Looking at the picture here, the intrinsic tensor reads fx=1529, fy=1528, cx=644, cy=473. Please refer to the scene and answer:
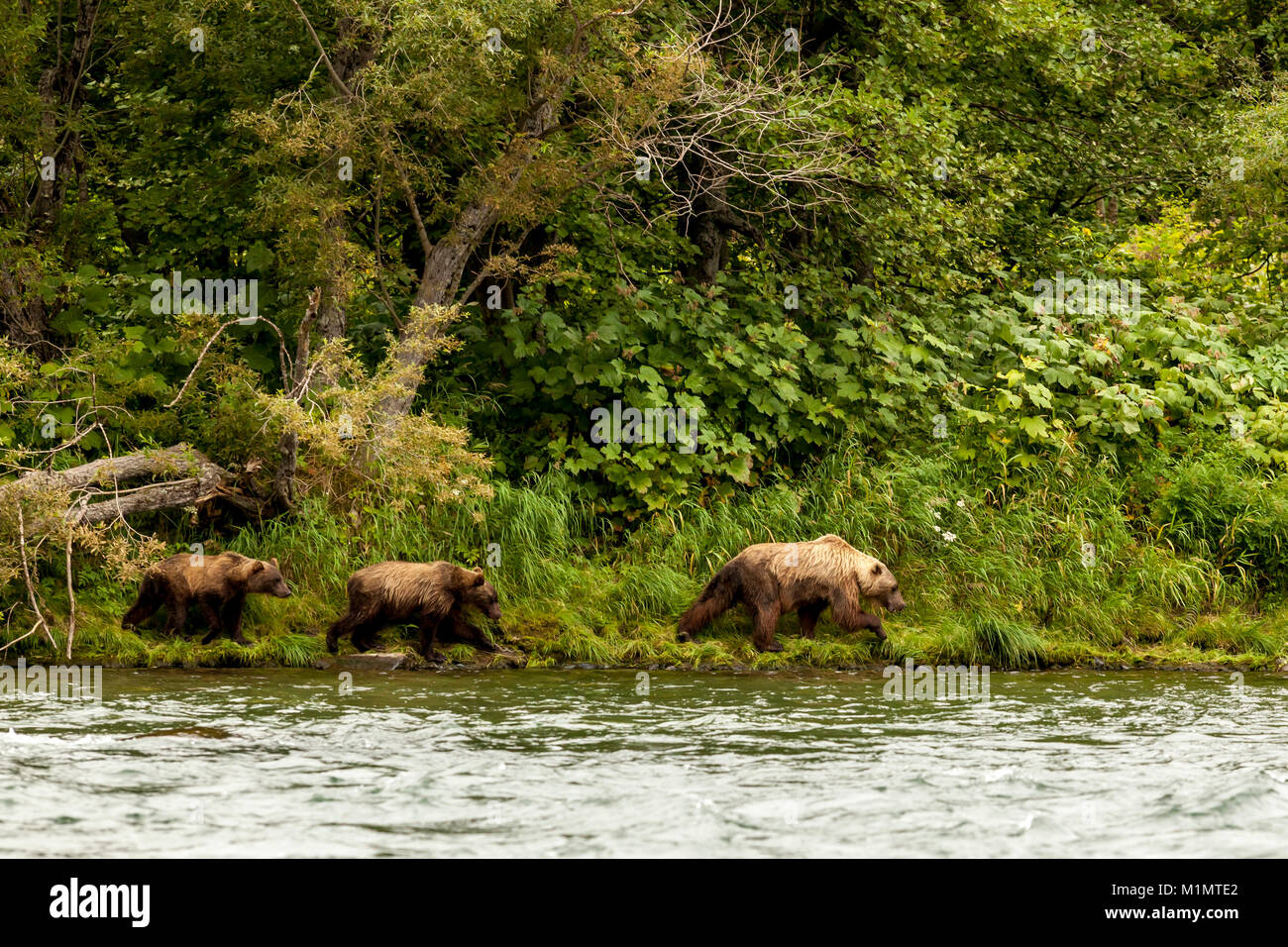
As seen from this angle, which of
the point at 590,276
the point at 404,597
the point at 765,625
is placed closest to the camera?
the point at 404,597

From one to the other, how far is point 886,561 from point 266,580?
5463 mm

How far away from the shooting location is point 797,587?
12398 millimetres

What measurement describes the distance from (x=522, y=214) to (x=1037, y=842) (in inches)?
336

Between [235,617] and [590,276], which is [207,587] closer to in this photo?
[235,617]

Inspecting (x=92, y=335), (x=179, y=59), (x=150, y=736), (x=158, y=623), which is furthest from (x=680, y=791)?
(x=179, y=59)

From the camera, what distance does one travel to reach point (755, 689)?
11281 millimetres

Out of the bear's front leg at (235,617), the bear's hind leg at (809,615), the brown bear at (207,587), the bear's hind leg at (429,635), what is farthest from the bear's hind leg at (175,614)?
the bear's hind leg at (809,615)

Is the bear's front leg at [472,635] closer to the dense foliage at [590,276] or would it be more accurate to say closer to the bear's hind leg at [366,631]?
the bear's hind leg at [366,631]

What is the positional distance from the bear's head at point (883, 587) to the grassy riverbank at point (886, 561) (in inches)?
11.8

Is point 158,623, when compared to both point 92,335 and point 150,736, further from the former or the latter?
point 150,736

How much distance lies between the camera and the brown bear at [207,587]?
475 inches

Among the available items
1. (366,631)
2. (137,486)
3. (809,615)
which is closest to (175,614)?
(137,486)

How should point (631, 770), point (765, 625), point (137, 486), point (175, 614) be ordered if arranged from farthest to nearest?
point (137, 486) < point (765, 625) < point (175, 614) < point (631, 770)

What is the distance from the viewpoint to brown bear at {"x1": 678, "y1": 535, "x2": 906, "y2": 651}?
12.4m
